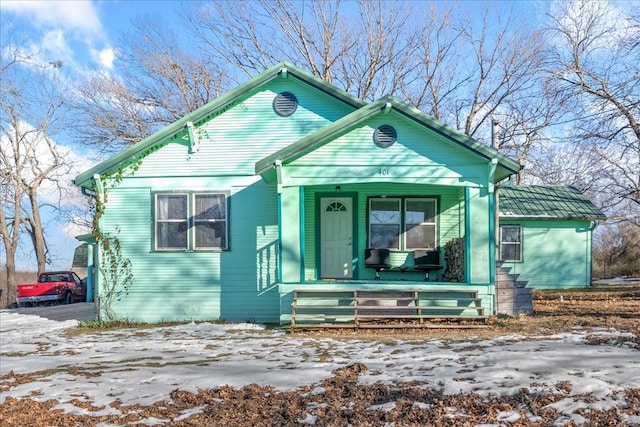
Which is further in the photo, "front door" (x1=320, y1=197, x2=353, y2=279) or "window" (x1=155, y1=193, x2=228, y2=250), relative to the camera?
"front door" (x1=320, y1=197, x2=353, y2=279)

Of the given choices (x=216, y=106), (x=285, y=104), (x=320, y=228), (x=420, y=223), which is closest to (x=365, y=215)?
(x=320, y=228)

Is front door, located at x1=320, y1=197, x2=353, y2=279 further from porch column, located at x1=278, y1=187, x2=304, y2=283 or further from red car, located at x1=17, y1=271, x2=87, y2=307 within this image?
red car, located at x1=17, y1=271, x2=87, y2=307

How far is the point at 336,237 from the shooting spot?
43.9 ft

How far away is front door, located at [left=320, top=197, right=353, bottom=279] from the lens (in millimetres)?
13305

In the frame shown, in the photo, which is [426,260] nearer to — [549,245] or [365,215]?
[365,215]

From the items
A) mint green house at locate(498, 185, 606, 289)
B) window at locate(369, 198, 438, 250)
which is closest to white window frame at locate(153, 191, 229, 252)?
window at locate(369, 198, 438, 250)

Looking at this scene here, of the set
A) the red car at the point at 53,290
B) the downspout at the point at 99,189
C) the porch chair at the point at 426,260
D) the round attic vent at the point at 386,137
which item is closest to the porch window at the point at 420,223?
the porch chair at the point at 426,260

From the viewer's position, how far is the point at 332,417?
5328 millimetres

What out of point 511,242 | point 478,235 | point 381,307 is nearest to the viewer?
point 381,307

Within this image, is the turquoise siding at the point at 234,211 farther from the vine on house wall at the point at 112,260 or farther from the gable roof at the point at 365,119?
the gable roof at the point at 365,119

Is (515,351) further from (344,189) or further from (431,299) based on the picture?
(344,189)

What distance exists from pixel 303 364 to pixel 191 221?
6.19 meters

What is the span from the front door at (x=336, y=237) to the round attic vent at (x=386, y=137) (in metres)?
2.19

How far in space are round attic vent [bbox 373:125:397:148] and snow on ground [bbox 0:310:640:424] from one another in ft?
13.3
